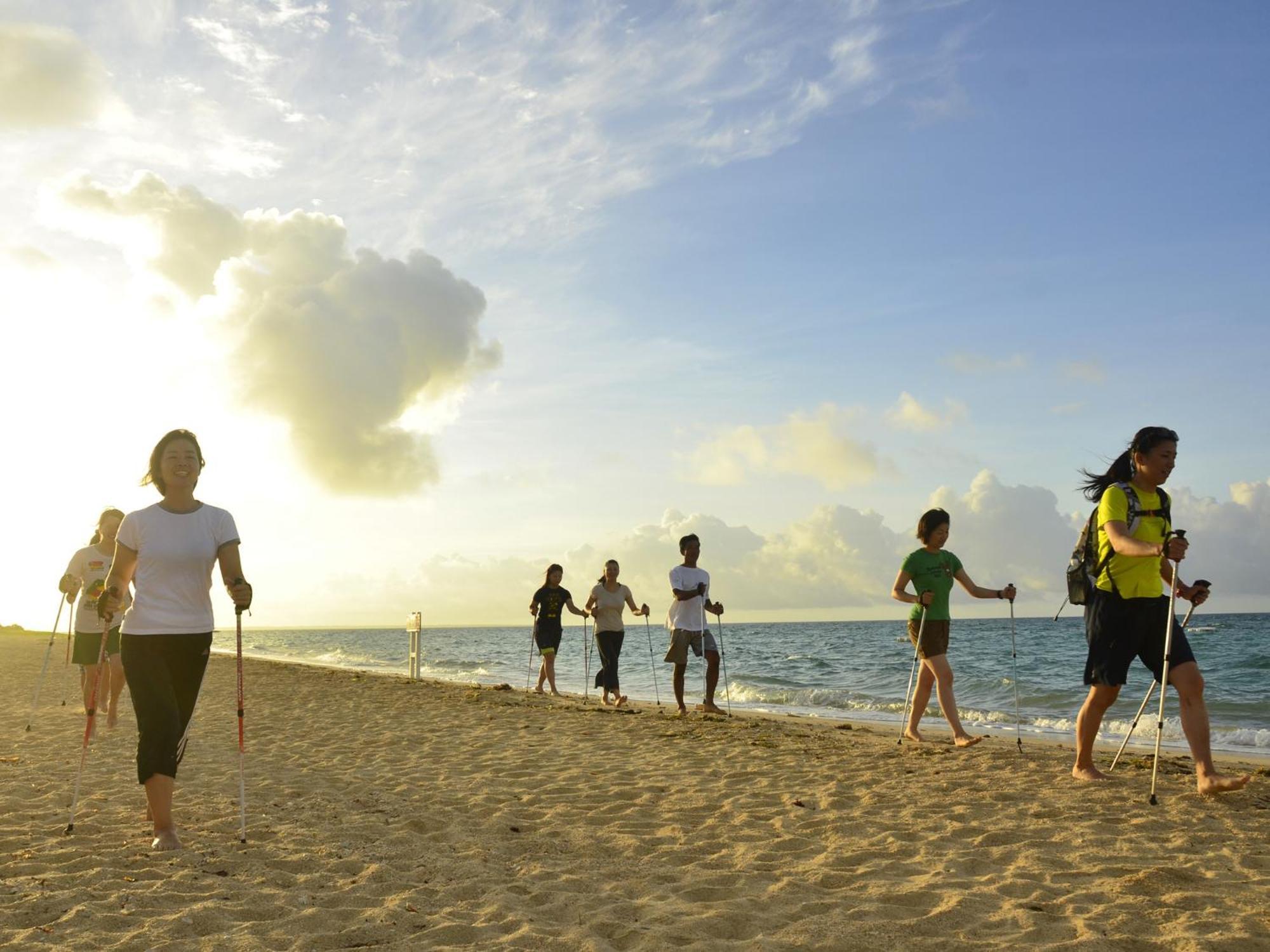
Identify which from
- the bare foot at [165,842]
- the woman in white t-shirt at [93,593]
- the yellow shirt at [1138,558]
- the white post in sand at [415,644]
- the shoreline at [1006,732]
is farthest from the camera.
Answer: the white post in sand at [415,644]

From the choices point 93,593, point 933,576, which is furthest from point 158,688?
point 933,576

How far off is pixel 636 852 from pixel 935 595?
419 centimetres

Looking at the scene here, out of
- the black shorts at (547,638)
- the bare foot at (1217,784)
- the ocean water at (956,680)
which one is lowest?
the ocean water at (956,680)

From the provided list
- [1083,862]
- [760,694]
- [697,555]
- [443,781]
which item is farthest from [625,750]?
[760,694]

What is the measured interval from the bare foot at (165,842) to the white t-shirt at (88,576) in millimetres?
4604

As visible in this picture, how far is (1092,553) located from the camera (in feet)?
20.3

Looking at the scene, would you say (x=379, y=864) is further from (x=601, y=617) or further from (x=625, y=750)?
(x=601, y=617)

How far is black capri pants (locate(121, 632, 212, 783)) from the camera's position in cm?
473

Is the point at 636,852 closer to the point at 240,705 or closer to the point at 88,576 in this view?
the point at 240,705

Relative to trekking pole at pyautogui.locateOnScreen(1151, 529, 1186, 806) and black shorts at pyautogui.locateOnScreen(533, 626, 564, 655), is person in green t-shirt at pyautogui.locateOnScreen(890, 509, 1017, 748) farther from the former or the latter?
black shorts at pyautogui.locateOnScreen(533, 626, 564, 655)

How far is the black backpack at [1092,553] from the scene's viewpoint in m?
5.93

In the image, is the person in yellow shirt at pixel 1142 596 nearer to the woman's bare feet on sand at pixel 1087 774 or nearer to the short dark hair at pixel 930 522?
the woman's bare feet on sand at pixel 1087 774

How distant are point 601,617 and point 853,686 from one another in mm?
9923

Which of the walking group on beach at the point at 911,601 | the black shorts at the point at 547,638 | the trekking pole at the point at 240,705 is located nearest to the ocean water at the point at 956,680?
the black shorts at the point at 547,638
